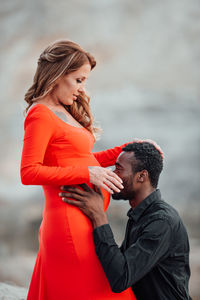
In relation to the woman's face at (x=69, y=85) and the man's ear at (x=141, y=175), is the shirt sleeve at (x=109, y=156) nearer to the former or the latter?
the man's ear at (x=141, y=175)

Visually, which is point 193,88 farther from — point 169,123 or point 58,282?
point 58,282

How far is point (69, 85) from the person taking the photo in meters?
1.50

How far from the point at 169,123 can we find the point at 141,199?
4.12m

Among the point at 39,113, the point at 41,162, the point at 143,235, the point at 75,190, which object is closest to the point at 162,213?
the point at 143,235

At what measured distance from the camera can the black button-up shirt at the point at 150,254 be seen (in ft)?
4.41

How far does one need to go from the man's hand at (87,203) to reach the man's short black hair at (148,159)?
300 mm

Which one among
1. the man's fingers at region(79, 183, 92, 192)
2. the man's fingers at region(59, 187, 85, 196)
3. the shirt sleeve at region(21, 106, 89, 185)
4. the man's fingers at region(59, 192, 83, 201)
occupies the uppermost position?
the shirt sleeve at region(21, 106, 89, 185)

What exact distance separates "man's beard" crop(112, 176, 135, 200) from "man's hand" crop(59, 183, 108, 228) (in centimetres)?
22

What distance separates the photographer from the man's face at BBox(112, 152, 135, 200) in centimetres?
163

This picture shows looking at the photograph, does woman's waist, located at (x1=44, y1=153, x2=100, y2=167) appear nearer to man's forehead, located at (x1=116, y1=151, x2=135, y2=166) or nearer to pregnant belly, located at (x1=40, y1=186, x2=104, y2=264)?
pregnant belly, located at (x1=40, y1=186, x2=104, y2=264)

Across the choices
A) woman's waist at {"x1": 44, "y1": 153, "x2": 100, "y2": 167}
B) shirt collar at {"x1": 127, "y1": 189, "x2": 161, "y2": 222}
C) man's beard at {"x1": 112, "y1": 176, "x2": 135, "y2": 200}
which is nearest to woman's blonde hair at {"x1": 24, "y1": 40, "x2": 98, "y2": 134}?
woman's waist at {"x1": 44, "y1": 153, "x2": 100, "y2": 167}

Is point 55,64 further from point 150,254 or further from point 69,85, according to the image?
point 150,254

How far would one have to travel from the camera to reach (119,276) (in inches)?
52.2

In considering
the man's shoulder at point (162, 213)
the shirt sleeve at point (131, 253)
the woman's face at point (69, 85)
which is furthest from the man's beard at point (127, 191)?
the woman's face at point (69, 85)
